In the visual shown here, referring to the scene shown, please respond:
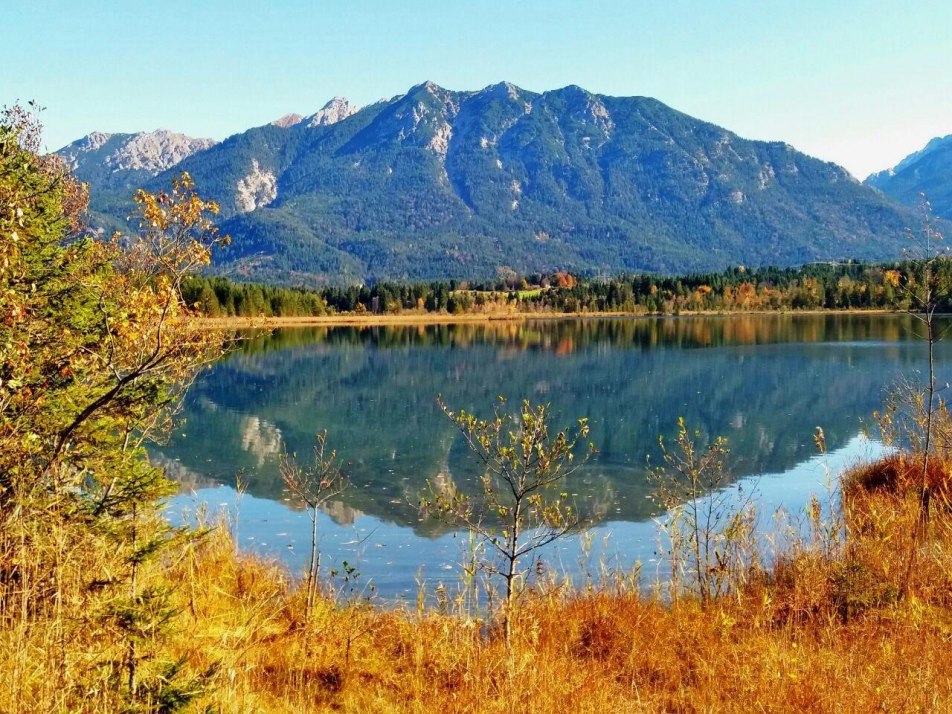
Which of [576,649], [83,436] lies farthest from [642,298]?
[83,436]

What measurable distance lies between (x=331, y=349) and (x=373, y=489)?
183ft

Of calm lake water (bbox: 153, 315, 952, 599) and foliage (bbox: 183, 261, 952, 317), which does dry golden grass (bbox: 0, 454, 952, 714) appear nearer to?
calm lake water (bbox: 153, 315, 952, 599)

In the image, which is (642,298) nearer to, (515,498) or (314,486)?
(314,486)

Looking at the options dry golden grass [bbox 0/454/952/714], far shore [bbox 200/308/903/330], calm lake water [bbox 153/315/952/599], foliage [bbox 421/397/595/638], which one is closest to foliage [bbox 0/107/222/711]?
dry golden grass [bbox 0/454/952/714]

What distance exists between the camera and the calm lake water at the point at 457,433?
1574 cm

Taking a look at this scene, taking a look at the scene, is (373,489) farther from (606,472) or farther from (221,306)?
(221,306)

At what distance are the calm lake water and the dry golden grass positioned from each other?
96.8 inches

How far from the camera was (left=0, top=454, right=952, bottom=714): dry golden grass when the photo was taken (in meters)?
6.10

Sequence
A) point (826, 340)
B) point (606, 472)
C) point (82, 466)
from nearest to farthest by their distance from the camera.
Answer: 1. point (82, 466)
2. point (606, 472)
3. point (826, 340)

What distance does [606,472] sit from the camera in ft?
71.0

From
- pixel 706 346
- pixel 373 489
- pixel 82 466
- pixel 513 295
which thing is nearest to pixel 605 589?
pixel 82 466

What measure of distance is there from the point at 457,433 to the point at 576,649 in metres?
20.2

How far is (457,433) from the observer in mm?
28734

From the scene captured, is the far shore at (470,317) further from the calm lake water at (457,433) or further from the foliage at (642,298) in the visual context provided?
the calm lake water at (457,433)
